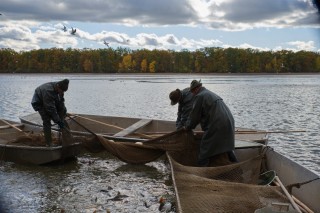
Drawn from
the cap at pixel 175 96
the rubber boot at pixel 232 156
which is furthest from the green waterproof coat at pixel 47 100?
the rubber boot at pixel 232 156

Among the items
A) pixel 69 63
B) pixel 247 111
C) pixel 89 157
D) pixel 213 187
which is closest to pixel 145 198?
pixel 213 187

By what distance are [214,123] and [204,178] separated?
1.17 meters

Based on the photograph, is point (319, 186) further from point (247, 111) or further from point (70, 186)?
point (247, 111)

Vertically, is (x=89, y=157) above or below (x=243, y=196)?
below

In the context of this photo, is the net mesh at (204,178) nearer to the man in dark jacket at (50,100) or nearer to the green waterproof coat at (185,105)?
the green waterproof coat at (185,105)

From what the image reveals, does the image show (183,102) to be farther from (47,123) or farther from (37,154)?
(37,154)

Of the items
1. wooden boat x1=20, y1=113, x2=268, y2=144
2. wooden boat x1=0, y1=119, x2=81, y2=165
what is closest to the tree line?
wooden boat x1=20, y1=113, x2=268, y2=144

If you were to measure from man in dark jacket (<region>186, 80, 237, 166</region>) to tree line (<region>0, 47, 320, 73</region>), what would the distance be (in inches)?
3163

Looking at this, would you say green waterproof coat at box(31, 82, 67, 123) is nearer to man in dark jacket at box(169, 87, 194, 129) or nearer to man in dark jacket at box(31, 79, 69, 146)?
man in dark jacket at box(31, 79, 69, 146)

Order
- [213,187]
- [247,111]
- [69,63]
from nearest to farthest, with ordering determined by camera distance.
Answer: [213,187] → [247,111] → [69,63]

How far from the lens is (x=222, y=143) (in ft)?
24.3

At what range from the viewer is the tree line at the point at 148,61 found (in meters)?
92.0

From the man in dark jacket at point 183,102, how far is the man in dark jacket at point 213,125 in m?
1.70

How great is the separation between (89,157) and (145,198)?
13.9 ft
